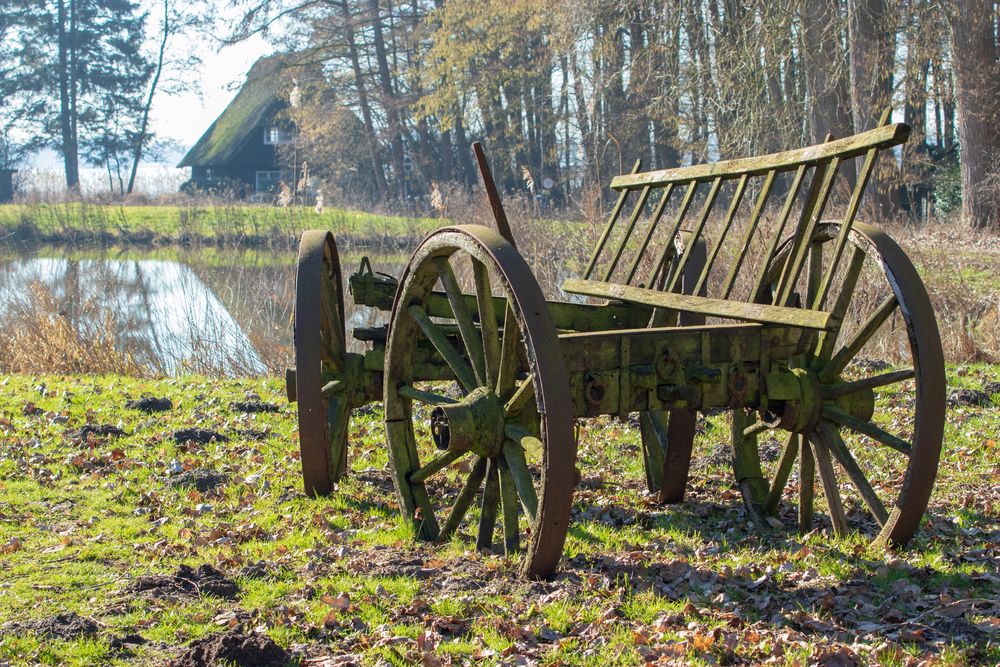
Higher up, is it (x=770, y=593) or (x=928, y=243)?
(x=928, y=243)

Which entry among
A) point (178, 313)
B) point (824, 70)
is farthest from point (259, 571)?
point (824, 70)

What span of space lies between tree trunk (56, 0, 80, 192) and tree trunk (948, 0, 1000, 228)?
1649 inches

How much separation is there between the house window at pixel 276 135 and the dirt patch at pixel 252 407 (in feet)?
135

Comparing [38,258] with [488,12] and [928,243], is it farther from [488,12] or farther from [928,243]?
[928,243]

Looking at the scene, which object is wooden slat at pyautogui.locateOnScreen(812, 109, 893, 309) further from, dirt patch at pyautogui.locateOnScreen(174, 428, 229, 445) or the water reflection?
the water reflection

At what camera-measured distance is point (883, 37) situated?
1870 centimetres

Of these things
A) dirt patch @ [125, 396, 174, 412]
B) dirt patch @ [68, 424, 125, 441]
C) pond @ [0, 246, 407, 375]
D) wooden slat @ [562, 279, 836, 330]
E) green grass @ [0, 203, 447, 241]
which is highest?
green grass @ [0, 203, 447, 241]

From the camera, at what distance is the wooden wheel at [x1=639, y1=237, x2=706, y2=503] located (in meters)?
5.41

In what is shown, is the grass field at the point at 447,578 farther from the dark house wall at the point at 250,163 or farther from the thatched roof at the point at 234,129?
the dark house wall at the point at 250,163

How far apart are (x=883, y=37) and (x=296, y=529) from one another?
16715 millimetres

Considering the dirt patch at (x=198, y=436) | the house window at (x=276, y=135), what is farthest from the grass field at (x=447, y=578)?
the house window at (x=276, y=135)

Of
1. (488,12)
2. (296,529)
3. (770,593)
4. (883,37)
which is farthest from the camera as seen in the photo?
(488,12)

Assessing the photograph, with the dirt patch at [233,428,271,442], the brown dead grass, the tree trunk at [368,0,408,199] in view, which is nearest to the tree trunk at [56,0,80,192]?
the tree trunk at [368,0,408,199]

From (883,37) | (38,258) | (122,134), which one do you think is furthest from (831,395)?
(122,134)
